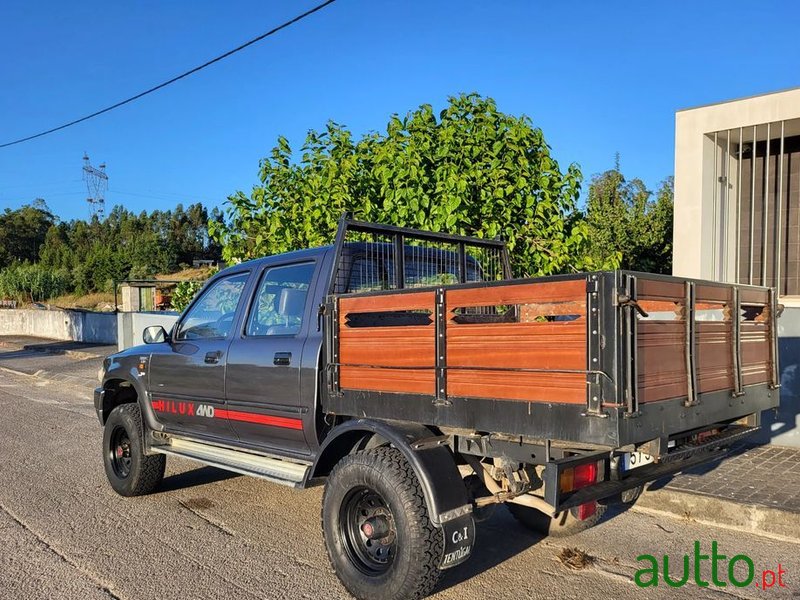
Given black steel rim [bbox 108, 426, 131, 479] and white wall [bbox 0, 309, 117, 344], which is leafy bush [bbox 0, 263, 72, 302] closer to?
white wall [bbox 0, 309, 117, 344]

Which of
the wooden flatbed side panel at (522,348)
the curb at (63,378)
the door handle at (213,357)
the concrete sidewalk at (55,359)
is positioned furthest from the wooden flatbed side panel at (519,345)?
the concrete sidewalk at (55,359)

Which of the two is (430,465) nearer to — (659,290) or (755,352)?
(659,290)

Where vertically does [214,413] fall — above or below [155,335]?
below

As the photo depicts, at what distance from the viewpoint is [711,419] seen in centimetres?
370

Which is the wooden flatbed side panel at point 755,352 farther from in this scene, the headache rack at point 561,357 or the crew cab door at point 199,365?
the crew cab door at point 199,365

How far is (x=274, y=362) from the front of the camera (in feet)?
15.4

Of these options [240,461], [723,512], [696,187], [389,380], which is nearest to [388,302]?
[389,380]

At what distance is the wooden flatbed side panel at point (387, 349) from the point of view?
372 cm

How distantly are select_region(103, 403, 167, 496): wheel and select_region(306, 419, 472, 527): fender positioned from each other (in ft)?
8.34

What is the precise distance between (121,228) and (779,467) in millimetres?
90261

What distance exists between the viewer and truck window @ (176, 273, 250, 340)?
543cm

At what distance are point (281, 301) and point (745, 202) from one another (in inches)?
289

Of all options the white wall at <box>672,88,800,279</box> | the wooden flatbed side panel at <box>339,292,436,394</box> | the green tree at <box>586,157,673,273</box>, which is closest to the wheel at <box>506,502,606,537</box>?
the wooden flatbed side panel at <box>339,292,436,394</box>

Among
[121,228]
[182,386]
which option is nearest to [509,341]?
[182,386]
